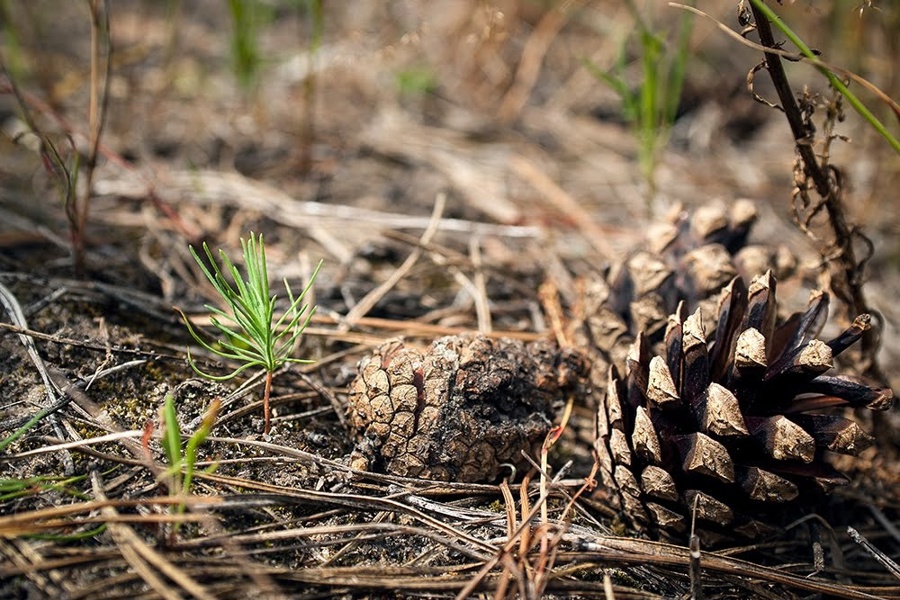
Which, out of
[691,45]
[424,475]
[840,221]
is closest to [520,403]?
[424,475]

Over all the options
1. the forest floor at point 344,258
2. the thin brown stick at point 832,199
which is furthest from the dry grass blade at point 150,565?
the thin brown stick at point 832,199

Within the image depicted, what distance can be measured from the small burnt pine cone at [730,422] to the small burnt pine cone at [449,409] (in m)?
0.19

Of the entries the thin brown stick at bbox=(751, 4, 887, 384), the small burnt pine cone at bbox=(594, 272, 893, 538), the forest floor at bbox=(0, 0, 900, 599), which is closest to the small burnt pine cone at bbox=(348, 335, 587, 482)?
the forest floor at bbox=(0, 0, 900, 599)

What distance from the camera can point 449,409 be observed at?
138 centimetres

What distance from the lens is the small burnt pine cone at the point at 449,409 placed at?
1.37m

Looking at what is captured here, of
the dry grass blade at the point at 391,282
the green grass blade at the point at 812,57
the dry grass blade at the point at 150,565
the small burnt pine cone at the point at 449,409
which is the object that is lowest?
the dry grass blade at the point at 150,565

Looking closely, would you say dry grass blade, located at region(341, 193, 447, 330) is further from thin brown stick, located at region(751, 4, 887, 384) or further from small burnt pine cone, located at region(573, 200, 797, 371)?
thin brown stick, located at region(751, 4, 887, 384)

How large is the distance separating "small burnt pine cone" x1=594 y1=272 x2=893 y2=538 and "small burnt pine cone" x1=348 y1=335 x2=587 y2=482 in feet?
0.63

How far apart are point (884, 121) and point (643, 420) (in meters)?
2.13

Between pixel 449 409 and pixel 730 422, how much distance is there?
548mm

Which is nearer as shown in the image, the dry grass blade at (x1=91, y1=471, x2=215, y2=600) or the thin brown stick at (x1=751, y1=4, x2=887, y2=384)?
the dry grass blade at (x1=91, y1=471, x2=215, y2=600)

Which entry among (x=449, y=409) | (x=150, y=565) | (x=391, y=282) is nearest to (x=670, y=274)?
(x=449, y=409)

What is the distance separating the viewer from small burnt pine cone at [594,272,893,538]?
1.30 meters

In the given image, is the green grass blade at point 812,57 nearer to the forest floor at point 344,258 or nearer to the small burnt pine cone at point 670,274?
the forest floor at point 344,258
